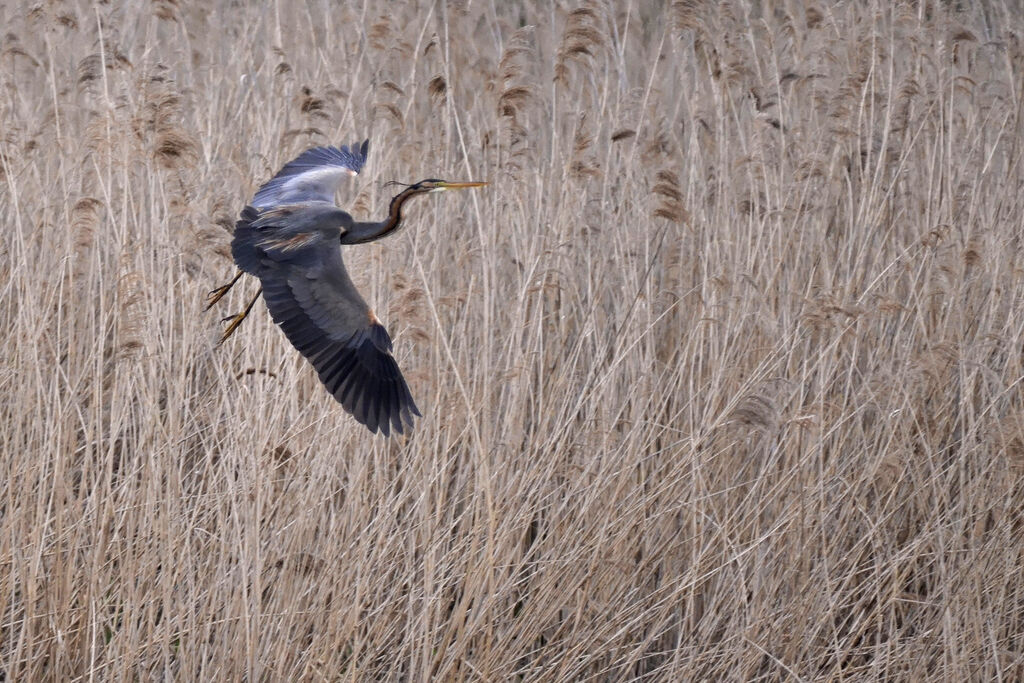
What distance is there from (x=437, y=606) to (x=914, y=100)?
229 centimetres

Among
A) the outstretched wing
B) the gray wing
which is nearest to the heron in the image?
the gray wing

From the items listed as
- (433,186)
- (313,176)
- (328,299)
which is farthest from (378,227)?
(313,176)

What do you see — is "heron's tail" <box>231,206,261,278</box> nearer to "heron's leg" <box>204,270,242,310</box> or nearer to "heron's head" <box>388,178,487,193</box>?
"heron's leg" <box>204,270,242,310</box>

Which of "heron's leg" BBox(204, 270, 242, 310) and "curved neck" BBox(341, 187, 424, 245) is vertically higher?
"curved neck" BBox(341, 187, 424, 245)

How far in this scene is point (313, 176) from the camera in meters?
3.39

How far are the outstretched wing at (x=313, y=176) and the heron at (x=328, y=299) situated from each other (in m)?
0.13

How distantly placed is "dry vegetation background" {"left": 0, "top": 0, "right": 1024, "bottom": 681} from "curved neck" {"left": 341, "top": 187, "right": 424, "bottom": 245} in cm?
13

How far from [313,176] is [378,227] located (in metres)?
0.45

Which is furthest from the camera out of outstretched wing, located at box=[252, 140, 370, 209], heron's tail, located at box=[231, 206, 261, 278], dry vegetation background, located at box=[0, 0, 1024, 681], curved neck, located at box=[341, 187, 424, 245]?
outstretched wing, located at box=[252, 140, 370, 209]

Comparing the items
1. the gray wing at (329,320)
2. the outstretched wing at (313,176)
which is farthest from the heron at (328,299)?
the outstretched wing at (313,176)

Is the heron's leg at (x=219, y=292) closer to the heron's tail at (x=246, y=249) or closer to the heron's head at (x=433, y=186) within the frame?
the heron's tail at (x=246, y=249)

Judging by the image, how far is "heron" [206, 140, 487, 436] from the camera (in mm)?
2682

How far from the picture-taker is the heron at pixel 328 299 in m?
2.68

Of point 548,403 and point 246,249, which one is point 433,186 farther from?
point 548,403
